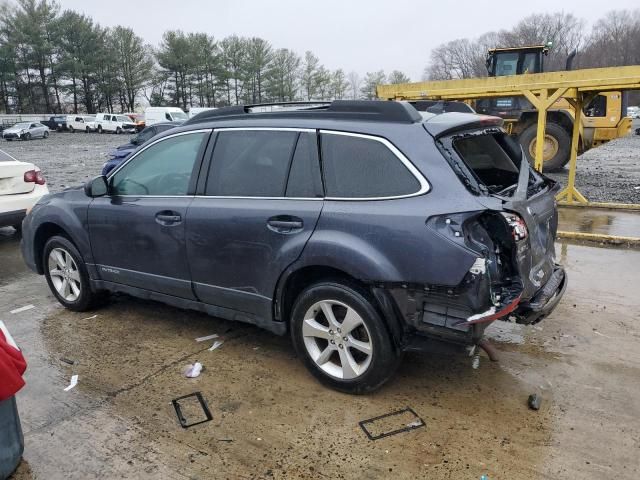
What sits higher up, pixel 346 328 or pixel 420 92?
pixel 420 92

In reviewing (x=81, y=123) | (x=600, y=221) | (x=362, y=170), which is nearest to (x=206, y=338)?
(x=362, y=170)

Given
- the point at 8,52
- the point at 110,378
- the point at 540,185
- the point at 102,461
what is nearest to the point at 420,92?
the point at 540,185

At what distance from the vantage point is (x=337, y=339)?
3.33 metres

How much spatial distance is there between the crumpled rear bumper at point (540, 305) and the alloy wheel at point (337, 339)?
944 millimetres

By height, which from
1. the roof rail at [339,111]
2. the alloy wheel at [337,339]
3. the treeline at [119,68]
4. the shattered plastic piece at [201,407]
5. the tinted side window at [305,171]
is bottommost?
the shattered plastic piece at [201,407]

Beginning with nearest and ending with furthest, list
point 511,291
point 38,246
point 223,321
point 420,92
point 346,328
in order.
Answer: point 511,291, point 346,328, point 223,321, point 38,246, point 420,92

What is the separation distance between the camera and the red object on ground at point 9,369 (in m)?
2.53

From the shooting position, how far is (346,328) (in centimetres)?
327

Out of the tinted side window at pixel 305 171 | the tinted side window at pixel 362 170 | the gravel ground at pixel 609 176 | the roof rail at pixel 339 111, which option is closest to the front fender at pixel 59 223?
the roof rail at pixel 339 111

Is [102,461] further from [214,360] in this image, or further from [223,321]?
[223,321]

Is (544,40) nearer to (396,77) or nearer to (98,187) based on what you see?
(396,77)

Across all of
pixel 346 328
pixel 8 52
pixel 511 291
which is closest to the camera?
pixel 511 291

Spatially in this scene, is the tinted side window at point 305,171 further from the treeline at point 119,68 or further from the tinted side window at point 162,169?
the treeline at point 119,68

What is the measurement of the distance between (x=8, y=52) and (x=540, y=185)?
72.0 m
